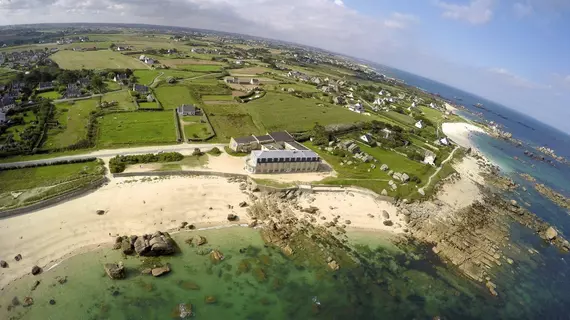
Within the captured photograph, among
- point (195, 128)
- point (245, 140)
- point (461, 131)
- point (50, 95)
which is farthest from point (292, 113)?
point (461, 131)

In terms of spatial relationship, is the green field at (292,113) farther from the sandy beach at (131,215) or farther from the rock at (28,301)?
the rock at (28,301)

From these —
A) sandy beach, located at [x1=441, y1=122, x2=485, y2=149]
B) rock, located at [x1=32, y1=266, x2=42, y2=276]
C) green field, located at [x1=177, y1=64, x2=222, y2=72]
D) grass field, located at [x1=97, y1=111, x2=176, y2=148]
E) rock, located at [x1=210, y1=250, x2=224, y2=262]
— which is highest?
green field, located at [x1=177, y1=64, x2=222, y2=72]

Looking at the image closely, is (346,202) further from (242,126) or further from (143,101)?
(143,101)

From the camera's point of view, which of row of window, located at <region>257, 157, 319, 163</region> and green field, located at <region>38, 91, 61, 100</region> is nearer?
row of window, located at <region>257, 157, 319, 163</region>

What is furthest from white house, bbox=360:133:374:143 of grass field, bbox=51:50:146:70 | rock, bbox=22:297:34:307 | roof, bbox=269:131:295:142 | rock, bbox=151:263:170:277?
grass field, bbox=51:50:146:70

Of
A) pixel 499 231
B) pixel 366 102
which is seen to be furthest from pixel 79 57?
pixel 499 231

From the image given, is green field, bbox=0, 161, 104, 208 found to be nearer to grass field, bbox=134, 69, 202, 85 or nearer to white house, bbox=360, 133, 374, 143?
white house, bbox=360, 133, 374, 143
